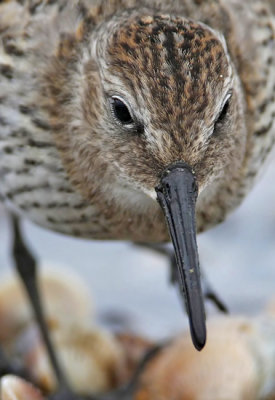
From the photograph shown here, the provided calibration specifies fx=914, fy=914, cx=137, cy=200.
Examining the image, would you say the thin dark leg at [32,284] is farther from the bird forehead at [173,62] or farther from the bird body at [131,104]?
the bird forehead at [173,62]

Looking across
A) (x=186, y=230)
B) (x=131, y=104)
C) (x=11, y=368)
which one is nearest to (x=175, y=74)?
(x=131, y=104)

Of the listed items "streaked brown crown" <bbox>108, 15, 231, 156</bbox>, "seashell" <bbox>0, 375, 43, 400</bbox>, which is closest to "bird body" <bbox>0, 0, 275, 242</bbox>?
"streaked brown crown" <bbox>108, 15, 231, 156</bbox>

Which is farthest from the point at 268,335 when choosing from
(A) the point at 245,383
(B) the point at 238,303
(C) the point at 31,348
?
(C) the point at 31,348

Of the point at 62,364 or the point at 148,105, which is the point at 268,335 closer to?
the point at 62,364

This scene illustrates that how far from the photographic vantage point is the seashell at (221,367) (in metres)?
3.48

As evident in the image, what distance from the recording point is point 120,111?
8.92 ft

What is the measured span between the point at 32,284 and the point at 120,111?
1465mm

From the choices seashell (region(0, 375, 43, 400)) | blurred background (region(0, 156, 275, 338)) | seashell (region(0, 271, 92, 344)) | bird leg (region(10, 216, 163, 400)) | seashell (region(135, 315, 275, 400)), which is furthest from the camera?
blurred background (region(0, 156, 275, 338))

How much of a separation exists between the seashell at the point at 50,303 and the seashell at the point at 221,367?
54 cm

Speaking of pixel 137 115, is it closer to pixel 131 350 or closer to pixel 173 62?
pixel 173 62

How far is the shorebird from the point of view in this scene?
263 centimetres

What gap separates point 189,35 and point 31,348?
191cm

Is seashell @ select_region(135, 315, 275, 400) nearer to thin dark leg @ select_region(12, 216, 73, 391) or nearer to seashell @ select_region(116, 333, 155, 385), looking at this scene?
seashell @ select_region(116, 333, 155, 385)

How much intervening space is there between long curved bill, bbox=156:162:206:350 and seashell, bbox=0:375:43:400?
900mm
